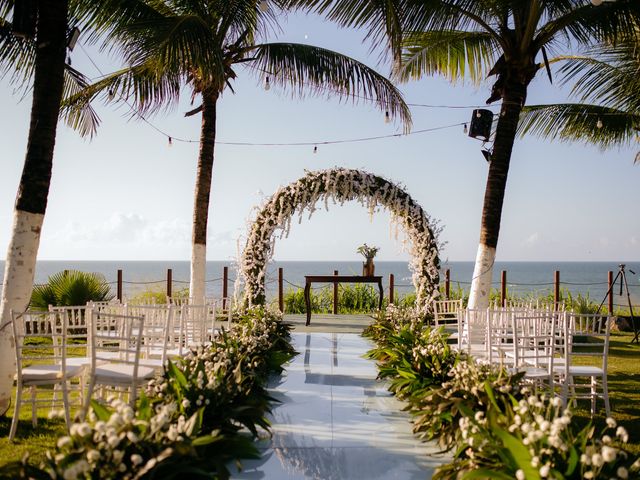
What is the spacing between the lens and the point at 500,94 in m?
8.98

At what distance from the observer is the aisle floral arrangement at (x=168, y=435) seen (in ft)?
9.29

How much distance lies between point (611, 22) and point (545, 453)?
6797 mm

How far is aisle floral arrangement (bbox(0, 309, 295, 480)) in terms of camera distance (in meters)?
2.83

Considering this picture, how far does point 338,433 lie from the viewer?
524cm

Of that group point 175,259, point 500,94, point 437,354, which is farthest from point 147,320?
point 175,259

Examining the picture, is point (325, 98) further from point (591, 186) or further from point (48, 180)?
point (591, 186)

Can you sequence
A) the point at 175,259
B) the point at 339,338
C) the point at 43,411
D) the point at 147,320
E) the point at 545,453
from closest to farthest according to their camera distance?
1. the point at 545,453
2. the point at 43,411
3. the point at 147,320
4. the point at 339,338
5. the point at 175,259

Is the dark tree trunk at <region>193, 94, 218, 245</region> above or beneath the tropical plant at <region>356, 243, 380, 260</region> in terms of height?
above

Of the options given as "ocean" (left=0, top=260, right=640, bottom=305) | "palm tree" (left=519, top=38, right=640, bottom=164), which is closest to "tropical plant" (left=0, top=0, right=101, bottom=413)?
"ocean" (left=0, top=260, right=640, bottom=305)

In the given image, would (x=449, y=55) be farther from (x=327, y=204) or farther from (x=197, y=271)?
(x=197, y=271)

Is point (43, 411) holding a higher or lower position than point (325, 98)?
lower

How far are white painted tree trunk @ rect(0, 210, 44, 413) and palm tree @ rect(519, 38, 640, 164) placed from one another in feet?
28.1

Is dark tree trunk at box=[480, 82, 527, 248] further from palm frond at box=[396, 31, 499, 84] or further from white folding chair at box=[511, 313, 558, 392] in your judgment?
white folding chair at box=[511, 313, 558, 392]

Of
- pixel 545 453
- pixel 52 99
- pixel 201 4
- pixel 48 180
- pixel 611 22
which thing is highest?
pixel 201 4
